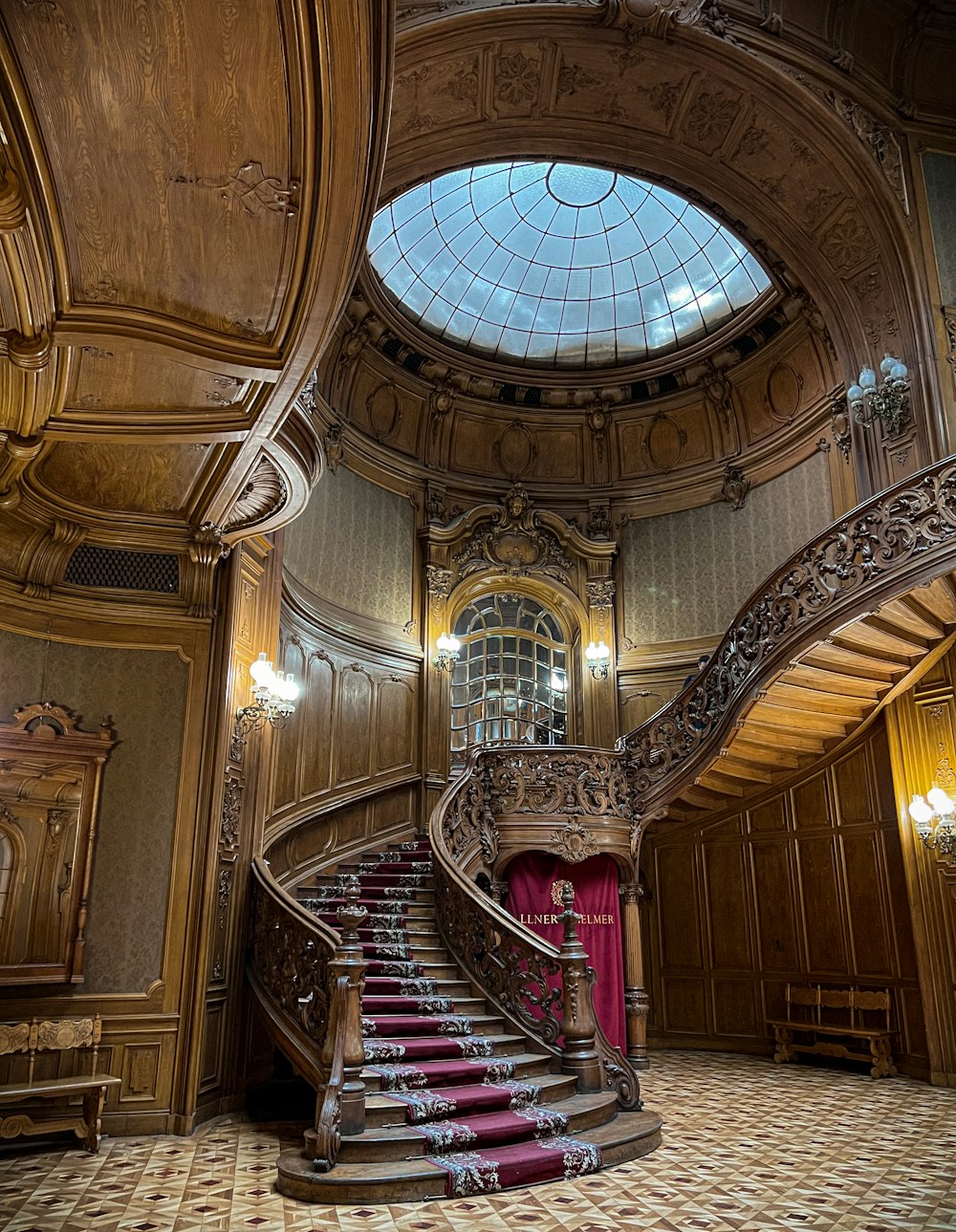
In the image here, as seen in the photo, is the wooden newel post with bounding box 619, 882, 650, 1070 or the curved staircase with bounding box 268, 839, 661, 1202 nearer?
the curved staircase with bounding box 268, 839, 661, 1202

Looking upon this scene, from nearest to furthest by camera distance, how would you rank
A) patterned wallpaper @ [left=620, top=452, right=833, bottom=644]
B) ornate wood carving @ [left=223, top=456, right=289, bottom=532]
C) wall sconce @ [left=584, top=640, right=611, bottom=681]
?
ornate wood carving @ [left=223, top=456, right=289, bottom=532] < patterned wallpaper @ [left=620, top=452, right=833, bottom=644] < wall sconce @ [left=584, top=640, right=611, bottom=681]

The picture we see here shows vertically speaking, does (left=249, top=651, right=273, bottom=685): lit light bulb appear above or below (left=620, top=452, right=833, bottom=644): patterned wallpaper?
below

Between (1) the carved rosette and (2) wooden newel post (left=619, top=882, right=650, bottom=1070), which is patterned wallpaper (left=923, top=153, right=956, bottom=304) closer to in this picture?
(1) the carved rosette

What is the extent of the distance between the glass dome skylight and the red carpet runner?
8.53 meters

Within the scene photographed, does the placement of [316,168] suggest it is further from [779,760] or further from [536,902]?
[779,760]

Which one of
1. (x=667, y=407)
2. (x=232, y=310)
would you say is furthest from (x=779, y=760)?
(x=232, y=310)

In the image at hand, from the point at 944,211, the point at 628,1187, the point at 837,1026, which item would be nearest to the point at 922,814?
the point at 837,1026

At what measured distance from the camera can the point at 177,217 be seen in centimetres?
420

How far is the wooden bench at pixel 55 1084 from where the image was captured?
5793 mm

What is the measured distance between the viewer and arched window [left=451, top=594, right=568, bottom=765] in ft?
41.1

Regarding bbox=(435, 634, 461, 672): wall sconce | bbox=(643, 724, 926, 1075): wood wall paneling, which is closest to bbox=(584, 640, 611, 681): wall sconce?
bbox=(435, 634, 461, 672): wall sconce

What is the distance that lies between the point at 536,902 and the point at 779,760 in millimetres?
3162

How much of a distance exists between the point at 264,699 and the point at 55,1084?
119 inches

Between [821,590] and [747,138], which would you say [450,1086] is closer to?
[821,590]
